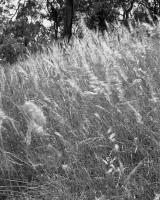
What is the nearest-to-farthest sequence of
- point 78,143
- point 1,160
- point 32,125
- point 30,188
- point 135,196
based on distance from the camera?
point 135,196
point 32,125
point 30,188
point 78,143
point 1,160

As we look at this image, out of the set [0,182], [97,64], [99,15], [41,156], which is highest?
[99,15]

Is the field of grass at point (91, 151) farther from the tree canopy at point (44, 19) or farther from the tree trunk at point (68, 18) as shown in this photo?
the tree trunk at point (68, 18)

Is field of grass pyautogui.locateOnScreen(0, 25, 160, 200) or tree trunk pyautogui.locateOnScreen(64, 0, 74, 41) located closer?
field of grass pyautogui.locateOnScreen(0, 25, 160, 200)

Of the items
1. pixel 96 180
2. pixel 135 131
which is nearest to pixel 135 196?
pixel 96 180

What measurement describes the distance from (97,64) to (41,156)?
1945 millimetres

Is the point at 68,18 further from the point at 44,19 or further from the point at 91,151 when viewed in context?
the point at 44,19

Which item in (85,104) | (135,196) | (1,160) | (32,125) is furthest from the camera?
(85,104)

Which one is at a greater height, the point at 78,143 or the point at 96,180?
the point at 78,143

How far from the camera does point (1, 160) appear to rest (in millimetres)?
2490

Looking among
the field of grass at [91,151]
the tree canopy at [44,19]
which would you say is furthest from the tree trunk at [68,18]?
the field of grass at [91,151]

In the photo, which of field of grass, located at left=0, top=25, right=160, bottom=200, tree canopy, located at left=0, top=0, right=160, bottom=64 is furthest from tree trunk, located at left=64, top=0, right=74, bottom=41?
field of grass, located at left=0, top=25, right=160, bottom=200

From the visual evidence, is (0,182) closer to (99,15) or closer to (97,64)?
(97,64)

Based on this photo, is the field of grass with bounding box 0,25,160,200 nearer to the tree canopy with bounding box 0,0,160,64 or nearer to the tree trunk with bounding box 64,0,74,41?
the tree canopy with bounding box 0,0,160,64

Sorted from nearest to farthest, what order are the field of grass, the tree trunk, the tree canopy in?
1. the field of grass
2. the tree canopy
3. the tree trunk
